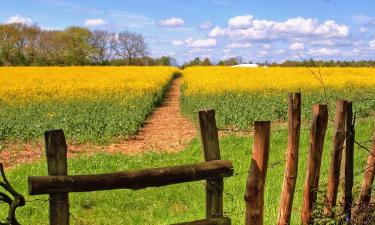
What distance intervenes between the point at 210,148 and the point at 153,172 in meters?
0.53

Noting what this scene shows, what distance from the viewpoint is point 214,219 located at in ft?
12.7

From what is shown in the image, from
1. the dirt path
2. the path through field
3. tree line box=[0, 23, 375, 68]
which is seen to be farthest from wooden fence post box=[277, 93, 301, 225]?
tree line box=[0, 23, 375, 68]

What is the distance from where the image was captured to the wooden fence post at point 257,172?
4.00 metres

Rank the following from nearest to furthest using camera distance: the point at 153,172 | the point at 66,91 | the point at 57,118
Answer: the point at 153,172, the point at 57,118, the point at 66,91

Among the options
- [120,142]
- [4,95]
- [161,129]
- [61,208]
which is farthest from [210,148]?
[4,95]

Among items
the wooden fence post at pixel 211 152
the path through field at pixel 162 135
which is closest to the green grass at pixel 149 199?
the wooden fence post at pixel 211 152

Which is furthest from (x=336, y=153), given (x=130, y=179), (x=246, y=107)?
(x=246, y=107)

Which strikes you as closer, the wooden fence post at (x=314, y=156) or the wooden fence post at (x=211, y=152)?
the wooden fence post at (x=211, y=152)

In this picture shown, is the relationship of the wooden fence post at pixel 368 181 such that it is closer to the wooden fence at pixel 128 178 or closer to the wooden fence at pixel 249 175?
the wooden fence at pixel 249 175

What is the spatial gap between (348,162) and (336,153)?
0.18 meters

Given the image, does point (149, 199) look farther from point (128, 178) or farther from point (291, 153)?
point (128, 178)

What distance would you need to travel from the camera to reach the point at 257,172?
4.02 m

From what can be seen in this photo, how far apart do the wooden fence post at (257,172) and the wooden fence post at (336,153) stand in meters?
0.97

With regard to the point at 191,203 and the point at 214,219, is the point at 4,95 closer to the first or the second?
the point at 191,203
